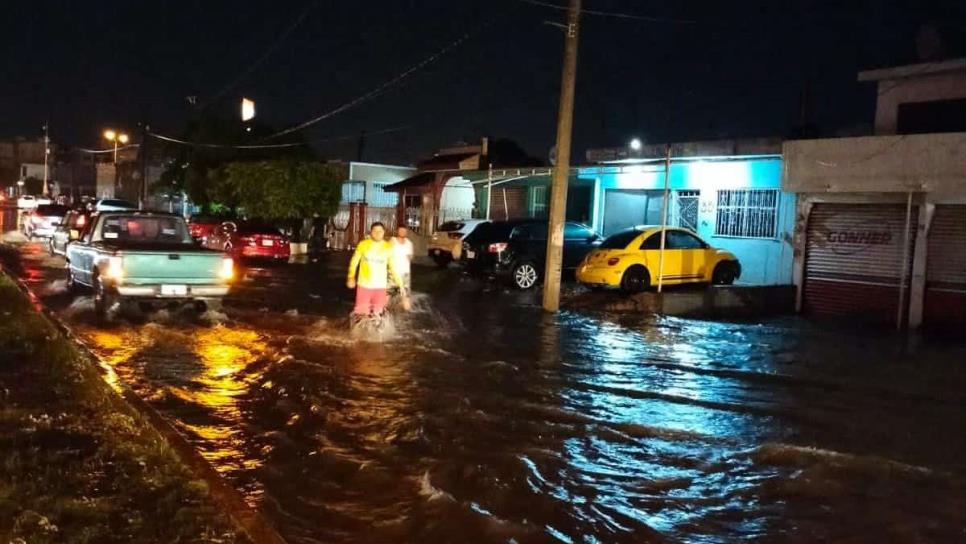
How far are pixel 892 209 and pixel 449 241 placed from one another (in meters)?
11.9

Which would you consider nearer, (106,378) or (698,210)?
(106,378)

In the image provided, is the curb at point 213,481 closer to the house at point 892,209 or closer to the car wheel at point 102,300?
the car wheel at point 102,300

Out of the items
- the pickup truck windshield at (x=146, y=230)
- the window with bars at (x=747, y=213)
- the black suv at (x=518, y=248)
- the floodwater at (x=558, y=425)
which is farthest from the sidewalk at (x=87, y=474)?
the window with bars at (x=747, y=213)

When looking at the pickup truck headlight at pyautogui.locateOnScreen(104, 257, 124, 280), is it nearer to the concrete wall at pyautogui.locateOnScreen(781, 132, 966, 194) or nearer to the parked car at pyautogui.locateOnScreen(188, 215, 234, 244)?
the concrete wall at pyautogui.locateOnScreen(781, 132, 966, 194)

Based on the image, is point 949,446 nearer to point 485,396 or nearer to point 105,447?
point 485,396

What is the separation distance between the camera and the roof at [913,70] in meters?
16.9

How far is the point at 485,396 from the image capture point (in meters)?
9.42

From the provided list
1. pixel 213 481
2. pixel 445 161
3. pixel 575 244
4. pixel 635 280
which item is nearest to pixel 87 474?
pixel 213 481

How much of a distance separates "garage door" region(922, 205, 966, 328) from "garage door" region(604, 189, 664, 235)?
1147cm

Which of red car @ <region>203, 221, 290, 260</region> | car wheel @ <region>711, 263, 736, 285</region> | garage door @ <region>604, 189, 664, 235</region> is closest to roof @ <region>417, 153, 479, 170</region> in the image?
garage door @ <region>604, 189, 664, 235</region>

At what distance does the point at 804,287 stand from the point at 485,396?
10.6 meters

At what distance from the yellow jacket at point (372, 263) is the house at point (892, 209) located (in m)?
8.84

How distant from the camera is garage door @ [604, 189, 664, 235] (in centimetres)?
2708

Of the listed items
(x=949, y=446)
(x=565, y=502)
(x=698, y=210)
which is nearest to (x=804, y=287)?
(x=698, y=210)
